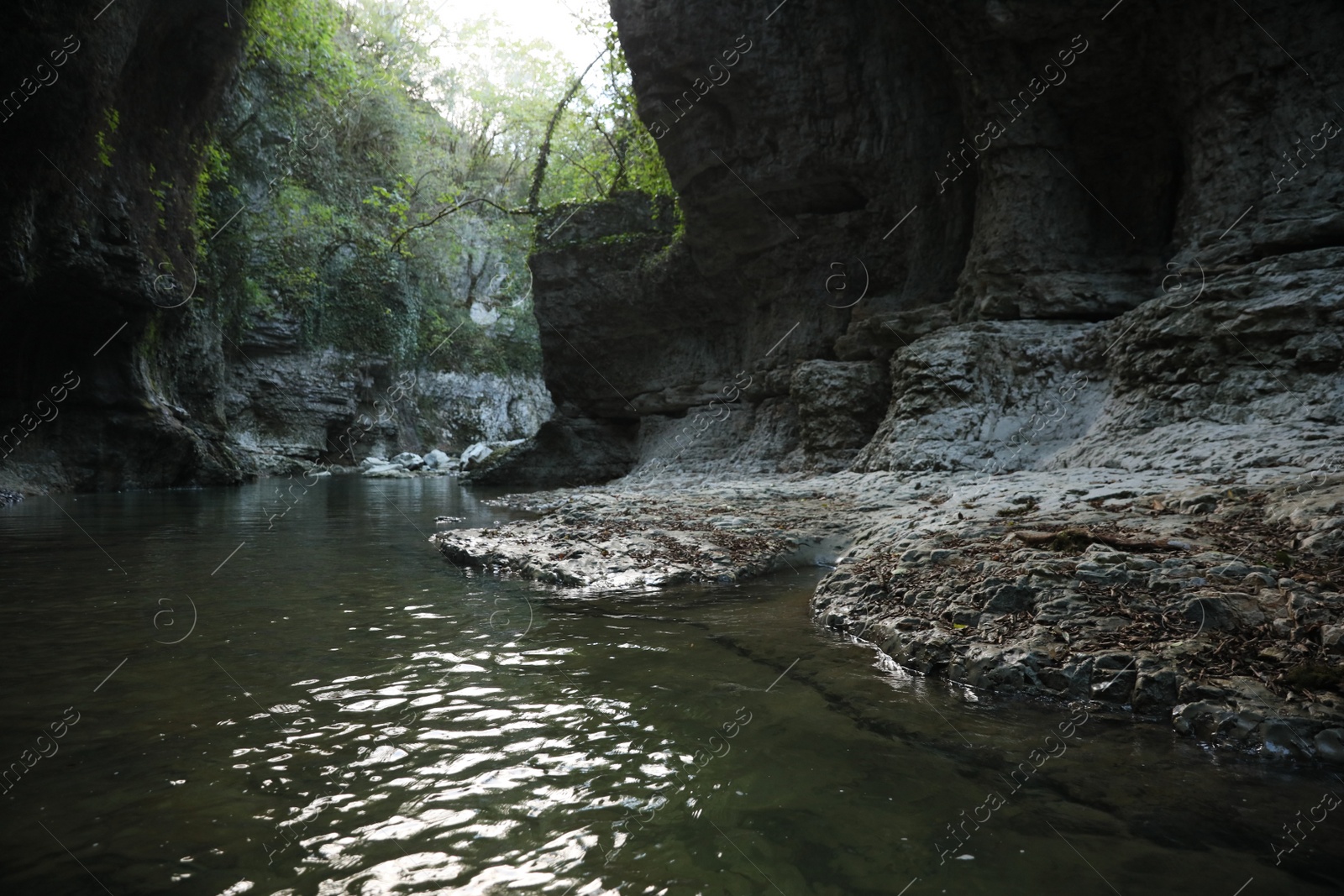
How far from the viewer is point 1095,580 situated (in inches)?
166

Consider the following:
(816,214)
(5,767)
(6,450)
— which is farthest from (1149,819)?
(6,450)

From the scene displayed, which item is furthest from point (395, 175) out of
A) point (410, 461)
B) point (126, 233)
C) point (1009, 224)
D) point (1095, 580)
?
point (1095, 580)

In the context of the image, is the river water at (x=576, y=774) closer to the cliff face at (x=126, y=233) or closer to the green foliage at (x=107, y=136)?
the cliff face at (x=126, y=233)

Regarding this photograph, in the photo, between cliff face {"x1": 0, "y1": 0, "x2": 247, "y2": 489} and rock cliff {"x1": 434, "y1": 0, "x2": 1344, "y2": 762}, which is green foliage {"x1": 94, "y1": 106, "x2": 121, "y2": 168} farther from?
rock cliff {"x1": 434, "y1": 0, "x2": 1344, "y2": 762}

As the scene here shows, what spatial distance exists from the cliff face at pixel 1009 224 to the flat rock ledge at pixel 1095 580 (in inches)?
119

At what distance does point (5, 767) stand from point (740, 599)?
13.9 feet

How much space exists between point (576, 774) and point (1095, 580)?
3108mm

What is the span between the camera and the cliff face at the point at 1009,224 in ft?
31.3

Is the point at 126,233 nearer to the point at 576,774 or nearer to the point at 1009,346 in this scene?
the point at 1009,346

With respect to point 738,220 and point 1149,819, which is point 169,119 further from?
point 1149,819

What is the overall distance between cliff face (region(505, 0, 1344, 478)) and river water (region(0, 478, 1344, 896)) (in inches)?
255

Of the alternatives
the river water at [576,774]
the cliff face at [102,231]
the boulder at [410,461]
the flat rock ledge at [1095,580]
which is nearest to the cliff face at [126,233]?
the cliff face at [102,231]

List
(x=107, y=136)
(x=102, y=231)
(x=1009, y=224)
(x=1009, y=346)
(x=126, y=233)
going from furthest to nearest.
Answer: (x=126, y=233), (x=102, y=231), (x=107, y=136), (x=1009, y=224), (x=1009, y=346)

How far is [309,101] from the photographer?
2416cm
